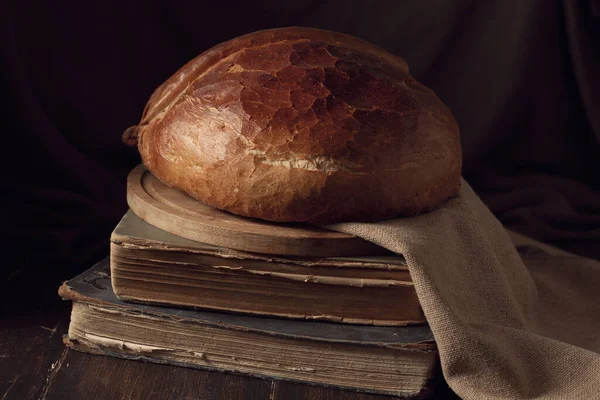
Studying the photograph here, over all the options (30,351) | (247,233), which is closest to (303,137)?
(247,233)

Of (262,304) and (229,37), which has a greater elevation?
(229,37)

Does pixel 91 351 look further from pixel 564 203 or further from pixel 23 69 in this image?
pixel 564 203

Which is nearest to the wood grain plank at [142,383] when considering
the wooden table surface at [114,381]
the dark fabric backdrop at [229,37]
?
the wooden table surface at [114,381]

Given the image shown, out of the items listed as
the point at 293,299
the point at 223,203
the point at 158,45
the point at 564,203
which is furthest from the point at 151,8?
the point at 564,203

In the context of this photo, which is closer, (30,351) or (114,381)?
(114,381)

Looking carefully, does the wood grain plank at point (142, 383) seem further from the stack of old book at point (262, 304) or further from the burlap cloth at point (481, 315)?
the burlap cloth at point (481, 315)

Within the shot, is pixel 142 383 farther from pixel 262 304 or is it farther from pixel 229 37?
pixel 229 37

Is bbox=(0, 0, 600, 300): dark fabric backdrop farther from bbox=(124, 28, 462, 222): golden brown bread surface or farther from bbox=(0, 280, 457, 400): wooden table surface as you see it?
bbox=(124, 28, 462, 222): golden brown bread surface

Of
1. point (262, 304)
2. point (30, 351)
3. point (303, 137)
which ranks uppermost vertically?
point (303, 137)
